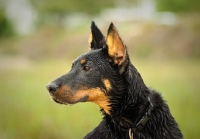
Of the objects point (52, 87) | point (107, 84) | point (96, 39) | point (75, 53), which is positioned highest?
point (75, 53)

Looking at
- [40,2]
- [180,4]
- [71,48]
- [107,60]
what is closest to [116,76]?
[107,60]

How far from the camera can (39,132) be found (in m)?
5.63

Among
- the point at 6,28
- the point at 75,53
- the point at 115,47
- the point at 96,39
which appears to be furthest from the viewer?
the point at 6,28

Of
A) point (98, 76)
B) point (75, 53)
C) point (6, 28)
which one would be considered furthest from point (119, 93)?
point (6, 28)

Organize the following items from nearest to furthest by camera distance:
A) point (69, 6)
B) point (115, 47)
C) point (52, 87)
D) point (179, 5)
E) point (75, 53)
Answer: point (52, 87) → point (115, 47) → point (179, 5) → point (75, 53) → point (69, 6)

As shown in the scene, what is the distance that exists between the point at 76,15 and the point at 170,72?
3773mm

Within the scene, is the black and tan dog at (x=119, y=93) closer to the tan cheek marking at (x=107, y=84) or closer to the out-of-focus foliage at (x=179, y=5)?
the tan cheek marking at (x=107, y=84)

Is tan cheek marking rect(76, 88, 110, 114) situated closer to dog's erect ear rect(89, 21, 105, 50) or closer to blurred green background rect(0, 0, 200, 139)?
dog's erect ear rect(89, 21, 105, 50)

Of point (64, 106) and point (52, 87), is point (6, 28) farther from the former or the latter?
point (52, 87)

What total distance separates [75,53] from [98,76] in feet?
21.1

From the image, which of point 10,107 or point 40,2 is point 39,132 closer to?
point 10,107

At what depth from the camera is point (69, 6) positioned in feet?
33.3

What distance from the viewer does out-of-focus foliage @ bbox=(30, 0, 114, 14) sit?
386 inches

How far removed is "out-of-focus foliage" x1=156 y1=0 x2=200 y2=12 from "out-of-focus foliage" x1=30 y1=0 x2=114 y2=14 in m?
1.60
